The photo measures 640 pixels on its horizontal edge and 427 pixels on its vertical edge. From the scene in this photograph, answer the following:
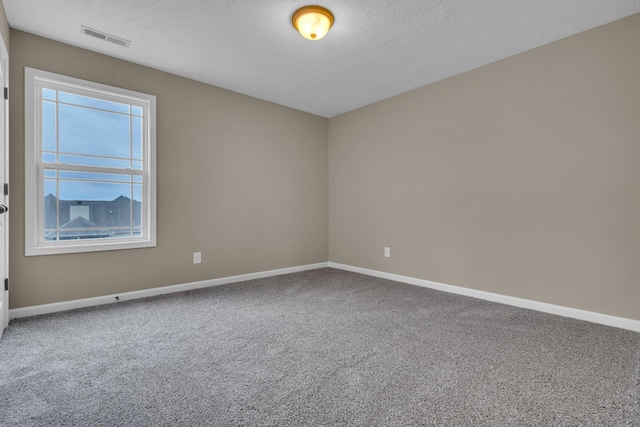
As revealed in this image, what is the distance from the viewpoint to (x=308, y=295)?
3.29 metres

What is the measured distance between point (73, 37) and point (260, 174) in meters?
2.17

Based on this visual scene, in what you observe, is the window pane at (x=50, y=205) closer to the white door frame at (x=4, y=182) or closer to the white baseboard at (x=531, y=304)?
the white door frame at (x=4, y=182)

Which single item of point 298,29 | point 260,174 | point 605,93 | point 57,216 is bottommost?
point 57,216

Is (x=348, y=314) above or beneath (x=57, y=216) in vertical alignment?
beneath

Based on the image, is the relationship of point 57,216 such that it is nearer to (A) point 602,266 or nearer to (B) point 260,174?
(B) point 260,174

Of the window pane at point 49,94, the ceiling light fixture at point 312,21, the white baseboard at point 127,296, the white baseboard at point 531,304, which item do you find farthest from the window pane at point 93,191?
the white baseboard at point 531,304

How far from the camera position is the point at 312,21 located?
2.29 m

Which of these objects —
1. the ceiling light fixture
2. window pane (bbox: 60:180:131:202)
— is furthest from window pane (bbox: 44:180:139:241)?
A: the ceiling light fixture

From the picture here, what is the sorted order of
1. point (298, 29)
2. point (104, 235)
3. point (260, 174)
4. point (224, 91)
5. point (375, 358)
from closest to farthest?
point (375, 358) < point (298, 29) < point (104, 235) < point (224, 91) < point (260, 174)

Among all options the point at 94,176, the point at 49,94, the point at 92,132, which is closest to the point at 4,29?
the point at 49,94

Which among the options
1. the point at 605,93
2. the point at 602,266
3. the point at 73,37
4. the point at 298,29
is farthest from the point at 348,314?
the point at 73,37

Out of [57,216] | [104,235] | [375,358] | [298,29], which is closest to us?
[375,358]

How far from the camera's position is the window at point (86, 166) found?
2.64 meters

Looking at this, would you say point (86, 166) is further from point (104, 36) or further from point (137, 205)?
point (104, 36)
